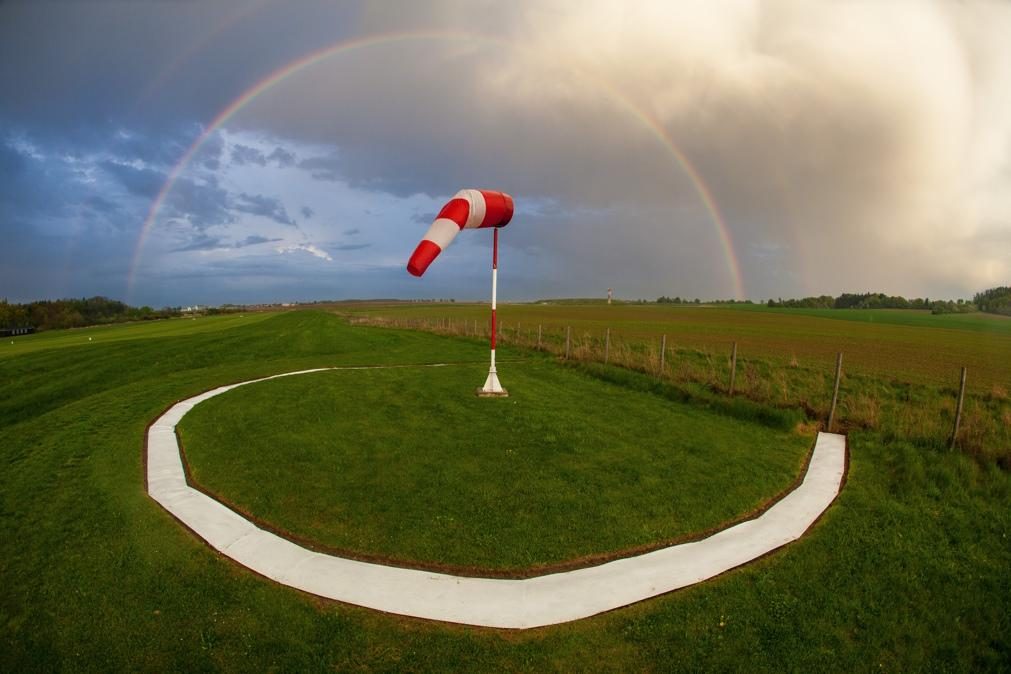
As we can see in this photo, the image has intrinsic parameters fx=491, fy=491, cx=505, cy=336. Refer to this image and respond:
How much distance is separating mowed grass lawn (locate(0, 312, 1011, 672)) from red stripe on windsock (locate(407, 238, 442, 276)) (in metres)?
6.00

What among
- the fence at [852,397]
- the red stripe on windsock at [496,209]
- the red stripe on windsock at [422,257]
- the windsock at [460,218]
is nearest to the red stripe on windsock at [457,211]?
the windsock at [460,218]

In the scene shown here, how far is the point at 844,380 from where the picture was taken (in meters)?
20.5

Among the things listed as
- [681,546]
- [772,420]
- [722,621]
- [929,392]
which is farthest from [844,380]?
[722,621]

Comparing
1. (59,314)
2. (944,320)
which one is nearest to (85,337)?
(59,314)

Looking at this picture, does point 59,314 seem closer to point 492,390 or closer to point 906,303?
point 492,390

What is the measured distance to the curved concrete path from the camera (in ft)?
16.9

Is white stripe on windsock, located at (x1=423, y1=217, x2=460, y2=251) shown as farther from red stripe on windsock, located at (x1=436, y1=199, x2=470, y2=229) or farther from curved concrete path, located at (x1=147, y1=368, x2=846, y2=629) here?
curved concrete path, located at (x1=147, y1=368, x2=846, y2=629)

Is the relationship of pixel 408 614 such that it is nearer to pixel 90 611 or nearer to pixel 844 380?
pixel 90 611

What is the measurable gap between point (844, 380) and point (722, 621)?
64.1 feet

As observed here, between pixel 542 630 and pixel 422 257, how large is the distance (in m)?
7.69

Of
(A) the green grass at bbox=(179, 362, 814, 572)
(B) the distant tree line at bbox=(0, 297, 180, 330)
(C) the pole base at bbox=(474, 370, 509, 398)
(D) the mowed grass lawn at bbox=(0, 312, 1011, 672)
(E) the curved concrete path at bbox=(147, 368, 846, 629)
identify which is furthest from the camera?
(B) the distant tree line at bbox=(0, 297, 180, 330)

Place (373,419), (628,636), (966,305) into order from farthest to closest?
(966,305) → (373,419) → (628,636)

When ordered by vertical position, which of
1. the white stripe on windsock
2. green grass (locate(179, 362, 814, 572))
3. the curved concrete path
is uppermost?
the white stripe on windsock

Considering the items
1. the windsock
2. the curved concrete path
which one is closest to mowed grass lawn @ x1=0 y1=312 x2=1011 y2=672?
the curved concrete path
